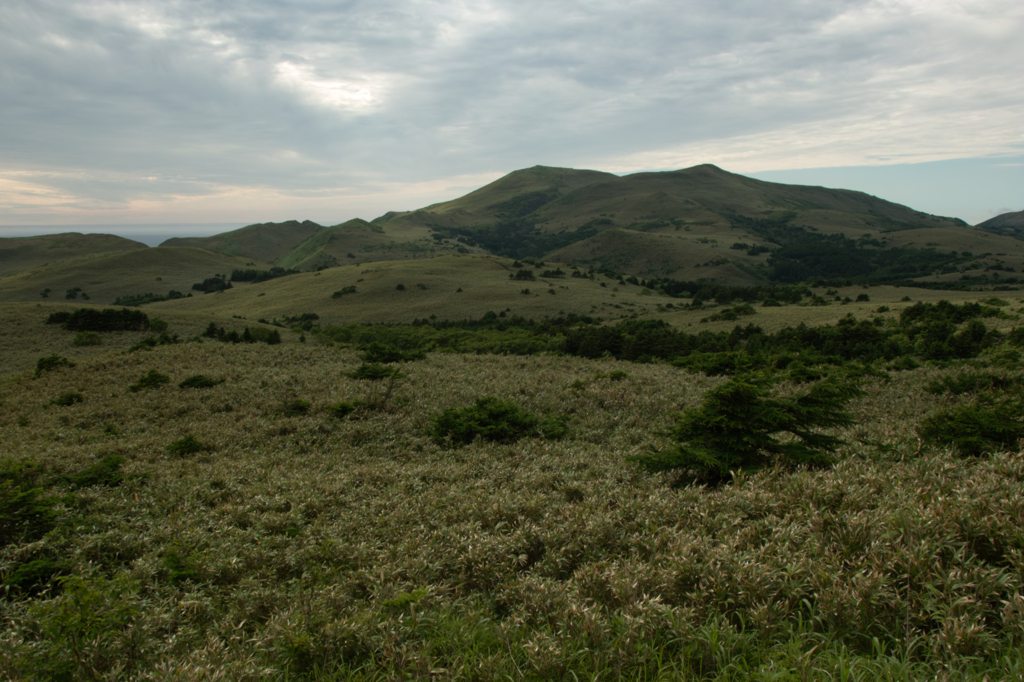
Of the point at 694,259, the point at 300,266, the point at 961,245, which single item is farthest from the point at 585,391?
the point at 961,245

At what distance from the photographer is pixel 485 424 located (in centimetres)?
1291

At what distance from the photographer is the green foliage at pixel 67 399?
18016 mm

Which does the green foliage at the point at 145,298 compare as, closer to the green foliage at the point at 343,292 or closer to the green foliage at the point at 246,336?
the green foliage at the point at 343,292

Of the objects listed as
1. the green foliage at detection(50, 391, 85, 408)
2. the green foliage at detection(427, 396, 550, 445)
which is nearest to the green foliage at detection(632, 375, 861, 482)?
the green foliage at detection(427, 396, 550, 445)

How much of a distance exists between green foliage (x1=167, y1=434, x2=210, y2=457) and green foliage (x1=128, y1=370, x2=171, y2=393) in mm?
9099

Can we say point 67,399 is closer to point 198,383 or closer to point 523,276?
point 198,383

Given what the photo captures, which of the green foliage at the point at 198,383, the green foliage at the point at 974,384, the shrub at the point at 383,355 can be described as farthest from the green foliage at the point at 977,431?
the green foliage at the point at 198,383

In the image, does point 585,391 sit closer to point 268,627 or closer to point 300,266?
point 268,627

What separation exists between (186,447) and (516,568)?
10.6m

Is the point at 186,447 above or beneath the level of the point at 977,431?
beneath

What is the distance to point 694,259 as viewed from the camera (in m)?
192

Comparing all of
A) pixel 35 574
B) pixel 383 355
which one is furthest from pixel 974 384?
pixel 383 355

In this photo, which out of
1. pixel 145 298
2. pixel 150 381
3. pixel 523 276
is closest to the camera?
pixel 150 381

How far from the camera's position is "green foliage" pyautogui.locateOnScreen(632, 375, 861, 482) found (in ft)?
24.8
